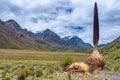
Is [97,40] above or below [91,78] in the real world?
above

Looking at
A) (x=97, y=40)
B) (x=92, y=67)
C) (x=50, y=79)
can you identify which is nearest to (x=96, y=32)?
(x=97, y=40)

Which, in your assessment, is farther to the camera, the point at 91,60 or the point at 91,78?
the point at 91,60

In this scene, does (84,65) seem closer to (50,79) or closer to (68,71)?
(68,71)

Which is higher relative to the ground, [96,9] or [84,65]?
[96,9]

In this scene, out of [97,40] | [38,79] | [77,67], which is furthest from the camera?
[97,40]

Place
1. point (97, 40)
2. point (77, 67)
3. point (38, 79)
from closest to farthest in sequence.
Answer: point (38, 79)
point (77, 67)
point (97, 40)

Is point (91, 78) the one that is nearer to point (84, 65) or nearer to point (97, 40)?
point (84, 65)

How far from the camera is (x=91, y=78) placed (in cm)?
1948

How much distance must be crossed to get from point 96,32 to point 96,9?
1663mm

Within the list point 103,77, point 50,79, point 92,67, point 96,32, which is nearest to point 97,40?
point 96,32

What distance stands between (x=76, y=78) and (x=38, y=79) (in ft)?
7.56

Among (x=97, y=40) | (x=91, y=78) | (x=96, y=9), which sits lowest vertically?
(x=91, y=78)

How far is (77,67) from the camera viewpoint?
21703 millimetres

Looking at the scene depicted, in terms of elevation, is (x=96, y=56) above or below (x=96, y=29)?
below
